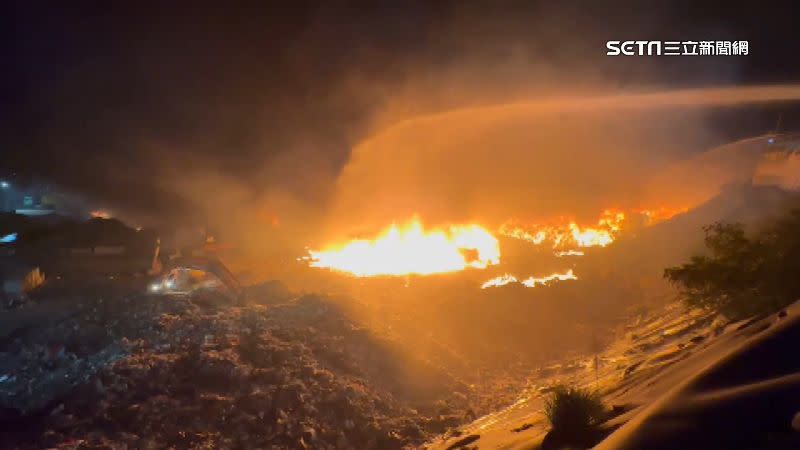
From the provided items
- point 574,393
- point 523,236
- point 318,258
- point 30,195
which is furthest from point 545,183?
point 30,195

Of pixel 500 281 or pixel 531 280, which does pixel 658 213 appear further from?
pixel 500 281

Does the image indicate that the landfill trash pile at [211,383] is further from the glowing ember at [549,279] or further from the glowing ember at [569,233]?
the glowing ember at [569,233]

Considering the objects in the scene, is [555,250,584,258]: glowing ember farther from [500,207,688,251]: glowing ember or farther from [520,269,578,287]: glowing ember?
[520,269,578,287]: glowing ember

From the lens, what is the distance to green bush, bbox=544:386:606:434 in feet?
22.2

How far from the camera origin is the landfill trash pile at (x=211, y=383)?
11828 mm

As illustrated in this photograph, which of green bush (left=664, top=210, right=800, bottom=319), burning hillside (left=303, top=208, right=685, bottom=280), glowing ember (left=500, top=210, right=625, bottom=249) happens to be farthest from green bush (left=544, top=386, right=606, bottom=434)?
glowing ember (left=500, top=210, right=625, bottom=249)

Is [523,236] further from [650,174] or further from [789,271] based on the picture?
[789,271]

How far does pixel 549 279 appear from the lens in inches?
1009

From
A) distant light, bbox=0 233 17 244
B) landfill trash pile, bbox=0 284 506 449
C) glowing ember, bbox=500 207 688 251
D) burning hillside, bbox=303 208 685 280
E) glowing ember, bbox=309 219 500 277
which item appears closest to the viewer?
landfill trash pile, bbox=0 284 506 449

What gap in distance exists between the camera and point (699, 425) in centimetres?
467

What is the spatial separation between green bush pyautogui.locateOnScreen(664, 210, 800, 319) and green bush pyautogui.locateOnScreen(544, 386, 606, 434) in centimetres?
379

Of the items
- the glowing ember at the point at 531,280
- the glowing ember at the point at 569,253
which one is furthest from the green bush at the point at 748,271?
the glowing ember at the point at 569,253

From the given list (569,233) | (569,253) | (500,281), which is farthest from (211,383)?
(569,233)

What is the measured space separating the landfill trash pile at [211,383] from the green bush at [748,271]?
6221 millimetres
